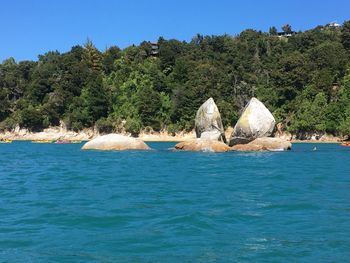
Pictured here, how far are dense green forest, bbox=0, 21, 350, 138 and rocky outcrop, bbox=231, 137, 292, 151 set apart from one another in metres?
31.4

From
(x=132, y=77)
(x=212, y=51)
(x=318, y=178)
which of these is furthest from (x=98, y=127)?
(x=318, y=178)

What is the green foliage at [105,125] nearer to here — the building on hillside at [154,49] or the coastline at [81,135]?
the coastline at [81,135]

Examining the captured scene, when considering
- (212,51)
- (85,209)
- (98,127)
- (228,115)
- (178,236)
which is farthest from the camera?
(212,51)

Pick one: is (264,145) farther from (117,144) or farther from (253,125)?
(117,144)

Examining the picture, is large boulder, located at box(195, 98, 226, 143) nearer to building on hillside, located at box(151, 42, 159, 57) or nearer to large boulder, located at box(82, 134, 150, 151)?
large boulder, located at box(82, 134, 150, 151)

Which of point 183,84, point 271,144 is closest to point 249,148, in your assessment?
point 271,144

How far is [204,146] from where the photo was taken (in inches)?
1827

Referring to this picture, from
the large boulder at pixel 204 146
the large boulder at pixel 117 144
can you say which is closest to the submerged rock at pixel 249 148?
the large boulder at pixel 204 146

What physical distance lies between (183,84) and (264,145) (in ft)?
175

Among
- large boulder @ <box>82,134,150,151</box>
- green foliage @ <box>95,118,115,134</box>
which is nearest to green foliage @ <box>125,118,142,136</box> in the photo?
green foliage @ <box>95,118,115,134</box>

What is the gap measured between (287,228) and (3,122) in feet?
352

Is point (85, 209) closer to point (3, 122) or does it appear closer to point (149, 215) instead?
point (149, 215)

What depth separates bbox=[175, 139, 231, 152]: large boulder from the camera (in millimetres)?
45469

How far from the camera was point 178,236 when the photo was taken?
1041cm
